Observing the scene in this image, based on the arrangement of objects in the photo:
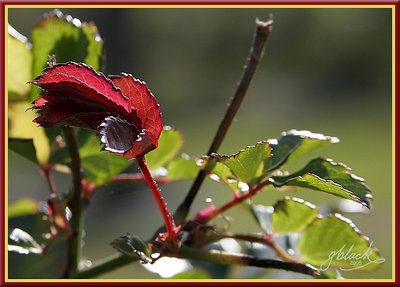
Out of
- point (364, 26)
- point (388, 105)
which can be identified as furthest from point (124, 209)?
point (364, 26)

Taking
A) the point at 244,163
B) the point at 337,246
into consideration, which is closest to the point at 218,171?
the point at 244,163

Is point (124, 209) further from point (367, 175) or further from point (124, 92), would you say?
→ point (124, 92)

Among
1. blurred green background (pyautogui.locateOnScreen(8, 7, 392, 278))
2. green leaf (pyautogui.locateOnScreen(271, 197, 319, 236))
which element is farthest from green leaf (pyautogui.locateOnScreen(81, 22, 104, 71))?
blurred green background (pyautogui.locateOnScreen(8, 7, 392, 278))

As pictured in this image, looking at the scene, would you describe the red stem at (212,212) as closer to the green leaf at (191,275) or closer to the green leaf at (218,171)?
the green leaf at (218,171)

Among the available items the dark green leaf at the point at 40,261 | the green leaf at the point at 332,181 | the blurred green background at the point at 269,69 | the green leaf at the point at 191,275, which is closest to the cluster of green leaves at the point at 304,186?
the green leaf at the point at 332,181

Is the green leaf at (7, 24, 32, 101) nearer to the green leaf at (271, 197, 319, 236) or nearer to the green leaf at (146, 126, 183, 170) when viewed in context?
the green leaf at (146, 126, 183, 170)

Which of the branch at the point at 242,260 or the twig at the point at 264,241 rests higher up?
the twig at the point at 264,241
